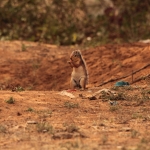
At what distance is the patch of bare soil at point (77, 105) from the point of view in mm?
5996

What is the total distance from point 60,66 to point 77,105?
6322 millimetres

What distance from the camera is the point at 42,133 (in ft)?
21.0

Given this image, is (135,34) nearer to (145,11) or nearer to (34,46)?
(145,11)

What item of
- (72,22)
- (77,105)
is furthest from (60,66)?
(72,22)

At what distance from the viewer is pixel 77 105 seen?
821 cm

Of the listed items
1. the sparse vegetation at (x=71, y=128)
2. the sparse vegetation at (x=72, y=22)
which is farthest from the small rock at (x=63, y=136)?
the sparse vegetation at (x=72, y=22)

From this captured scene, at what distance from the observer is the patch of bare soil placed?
600cm

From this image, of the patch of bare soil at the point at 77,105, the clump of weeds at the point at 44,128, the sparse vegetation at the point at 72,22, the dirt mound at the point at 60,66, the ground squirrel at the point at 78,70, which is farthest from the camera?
the sparse vegetation at the point at 72,22

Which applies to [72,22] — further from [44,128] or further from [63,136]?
[63,136]

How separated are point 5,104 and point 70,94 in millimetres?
1521

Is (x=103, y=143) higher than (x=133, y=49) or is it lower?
lower

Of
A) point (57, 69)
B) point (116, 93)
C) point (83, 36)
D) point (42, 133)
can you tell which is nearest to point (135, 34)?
point (83, 36)

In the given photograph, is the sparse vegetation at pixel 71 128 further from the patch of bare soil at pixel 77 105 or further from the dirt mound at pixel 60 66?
the dirt mound at pixel 60 66

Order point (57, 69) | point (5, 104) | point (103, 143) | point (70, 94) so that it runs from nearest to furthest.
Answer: point (103, 143) → point (5, 104) → point (70, 94) → point (57, 69)
